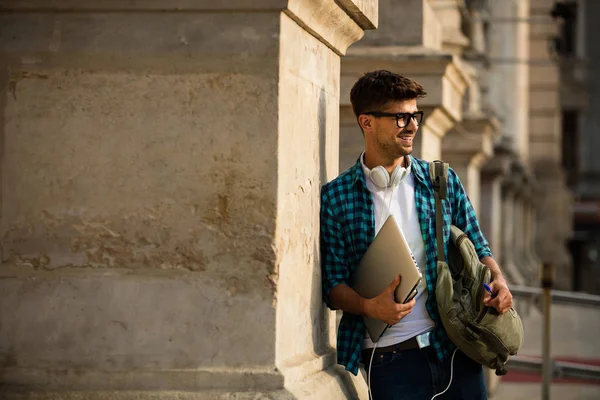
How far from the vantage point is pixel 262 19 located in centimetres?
401

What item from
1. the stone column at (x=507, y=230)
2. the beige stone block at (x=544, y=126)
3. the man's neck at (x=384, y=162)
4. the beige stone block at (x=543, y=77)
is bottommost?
the stone column at (x=507, y=230)

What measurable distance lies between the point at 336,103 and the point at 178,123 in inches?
40.0

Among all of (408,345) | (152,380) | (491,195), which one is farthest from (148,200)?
(491,195)

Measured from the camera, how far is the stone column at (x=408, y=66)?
26.4 ft

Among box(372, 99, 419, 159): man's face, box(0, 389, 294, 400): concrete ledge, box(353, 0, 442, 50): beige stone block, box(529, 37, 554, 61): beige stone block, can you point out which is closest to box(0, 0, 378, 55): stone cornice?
box(372, 99, 419, 159): man's face

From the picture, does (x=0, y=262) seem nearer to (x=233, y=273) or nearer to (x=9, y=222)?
(x=9, y=222)

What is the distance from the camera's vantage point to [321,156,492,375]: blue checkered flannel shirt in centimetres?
464

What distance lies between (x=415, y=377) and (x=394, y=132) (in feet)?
2.77

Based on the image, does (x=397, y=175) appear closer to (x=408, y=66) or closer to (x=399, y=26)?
(x=408, y=66)

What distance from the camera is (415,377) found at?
4.62 m

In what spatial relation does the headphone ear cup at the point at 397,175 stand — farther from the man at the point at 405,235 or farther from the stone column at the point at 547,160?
the stone column at the point at 547,160

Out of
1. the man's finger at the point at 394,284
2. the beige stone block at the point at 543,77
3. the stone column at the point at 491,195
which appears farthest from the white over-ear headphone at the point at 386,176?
the beige stone block at the point at 543,77

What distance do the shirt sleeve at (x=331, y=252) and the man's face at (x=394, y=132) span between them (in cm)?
27

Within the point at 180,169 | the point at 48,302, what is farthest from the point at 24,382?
the point at 180,169
